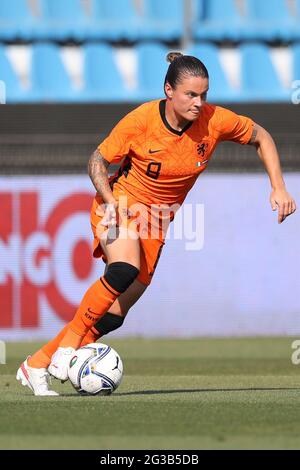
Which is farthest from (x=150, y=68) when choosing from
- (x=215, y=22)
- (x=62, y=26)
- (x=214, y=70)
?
(x=62, y=26)

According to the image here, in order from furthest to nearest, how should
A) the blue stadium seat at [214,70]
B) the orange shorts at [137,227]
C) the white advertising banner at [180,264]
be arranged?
1. the blue stadium seat at [214,70]
2. the white advertising banner at [180,264]
3. the orange shorts at [137,227]

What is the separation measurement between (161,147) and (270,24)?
1491 cm

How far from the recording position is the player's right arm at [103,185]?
22.6 feet

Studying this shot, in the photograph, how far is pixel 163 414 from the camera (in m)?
6.17

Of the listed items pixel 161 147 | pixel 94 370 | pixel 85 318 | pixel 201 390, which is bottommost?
pixel 94 370

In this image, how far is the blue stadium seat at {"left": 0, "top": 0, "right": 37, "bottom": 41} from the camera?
21.2m

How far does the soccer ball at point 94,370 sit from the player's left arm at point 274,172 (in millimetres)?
1402

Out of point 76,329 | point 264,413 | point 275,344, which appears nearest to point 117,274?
point 76,329

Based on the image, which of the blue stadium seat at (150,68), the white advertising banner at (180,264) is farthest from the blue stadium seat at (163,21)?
the white advertising banner at (180,264)

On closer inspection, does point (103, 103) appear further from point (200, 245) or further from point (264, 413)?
point (264, 413)

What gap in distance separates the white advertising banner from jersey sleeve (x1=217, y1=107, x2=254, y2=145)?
7389 mm

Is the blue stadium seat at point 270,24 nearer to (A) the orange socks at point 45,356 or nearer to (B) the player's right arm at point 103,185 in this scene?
(B) the player's right arm at point 103,185
